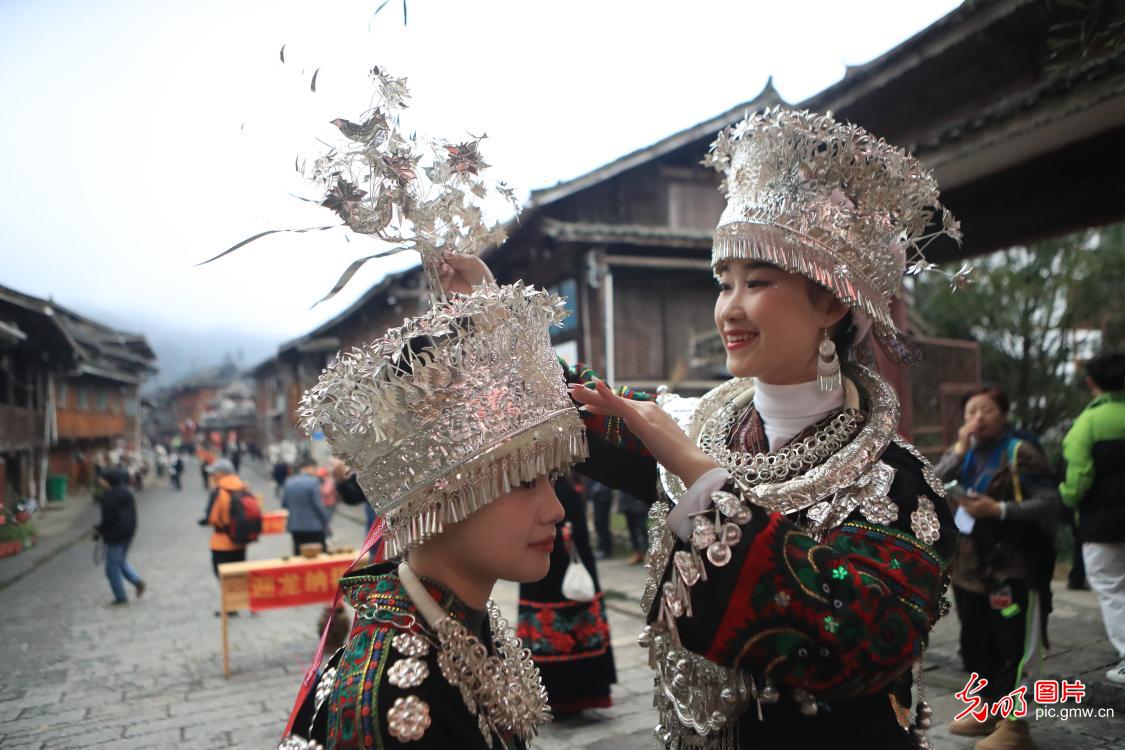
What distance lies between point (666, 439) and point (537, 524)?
35 centimetres

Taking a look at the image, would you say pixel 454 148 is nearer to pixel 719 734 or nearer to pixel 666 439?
pixel 666 439

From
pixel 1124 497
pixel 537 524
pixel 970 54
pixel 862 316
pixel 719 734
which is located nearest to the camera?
pixel 537 524

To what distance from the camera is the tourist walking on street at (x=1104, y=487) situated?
480cm

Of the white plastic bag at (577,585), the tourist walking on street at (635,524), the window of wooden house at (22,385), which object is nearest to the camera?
the white plastic bag at (577,585)

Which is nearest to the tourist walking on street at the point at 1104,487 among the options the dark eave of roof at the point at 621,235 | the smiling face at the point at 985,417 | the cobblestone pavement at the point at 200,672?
the cobblestone pavement at the point at 200,672

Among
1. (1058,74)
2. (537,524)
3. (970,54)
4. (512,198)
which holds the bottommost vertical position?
(537,524)

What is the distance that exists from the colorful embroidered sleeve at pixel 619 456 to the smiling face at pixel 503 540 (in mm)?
477

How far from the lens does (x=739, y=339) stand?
6.36ft

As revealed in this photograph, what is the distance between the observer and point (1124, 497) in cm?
479

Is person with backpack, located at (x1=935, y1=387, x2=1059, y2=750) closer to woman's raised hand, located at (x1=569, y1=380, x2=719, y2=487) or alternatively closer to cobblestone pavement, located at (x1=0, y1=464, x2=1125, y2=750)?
cobblestone pavement, located at (x1=0, y1=464, x2=1125, y2=750)

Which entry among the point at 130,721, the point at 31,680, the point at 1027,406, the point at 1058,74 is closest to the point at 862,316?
the point at 1058,74

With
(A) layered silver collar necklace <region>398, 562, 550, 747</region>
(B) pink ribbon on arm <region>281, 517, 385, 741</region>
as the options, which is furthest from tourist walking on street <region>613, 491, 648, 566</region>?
(A) layered silver collar necklace <region>398, 562, 550, 747</region>

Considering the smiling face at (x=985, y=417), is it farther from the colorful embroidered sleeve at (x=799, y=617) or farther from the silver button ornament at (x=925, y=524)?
the colorful embroidered sleeve at (x=799, y=617)

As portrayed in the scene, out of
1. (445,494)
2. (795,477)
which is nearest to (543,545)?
(445,494)
